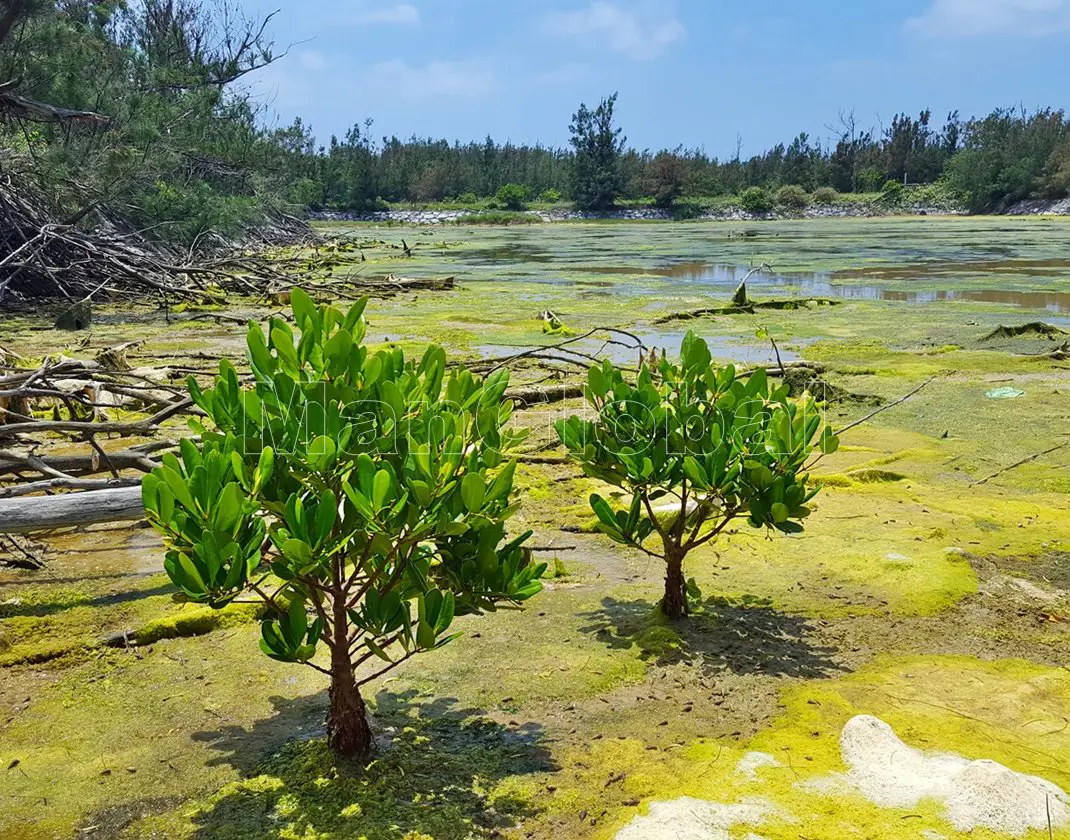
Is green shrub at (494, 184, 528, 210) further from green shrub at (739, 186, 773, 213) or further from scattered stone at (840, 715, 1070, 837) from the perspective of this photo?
scattered stone at (840, 715, 1070, 837)

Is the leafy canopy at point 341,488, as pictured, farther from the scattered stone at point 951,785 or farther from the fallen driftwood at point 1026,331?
the fallen driftwood at point 1026,331

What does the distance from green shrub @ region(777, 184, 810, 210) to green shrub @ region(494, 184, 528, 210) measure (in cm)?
1815

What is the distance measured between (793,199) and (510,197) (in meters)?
19.8

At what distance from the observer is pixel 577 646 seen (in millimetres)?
2805

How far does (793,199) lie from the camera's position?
59938mm

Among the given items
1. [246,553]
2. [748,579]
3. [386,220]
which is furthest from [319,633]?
[386,220]

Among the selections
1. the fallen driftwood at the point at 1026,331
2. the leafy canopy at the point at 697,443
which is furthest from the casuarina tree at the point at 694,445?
the fallen driftwood at the point at 1026,331

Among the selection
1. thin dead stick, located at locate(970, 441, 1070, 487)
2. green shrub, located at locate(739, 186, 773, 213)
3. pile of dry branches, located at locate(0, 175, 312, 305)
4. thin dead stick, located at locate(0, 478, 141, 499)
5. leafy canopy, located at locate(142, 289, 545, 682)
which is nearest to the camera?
leafy canopy, located at locate(142, 289, 545, 682)

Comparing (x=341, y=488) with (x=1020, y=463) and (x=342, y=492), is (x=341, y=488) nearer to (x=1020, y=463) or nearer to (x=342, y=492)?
(x=342, y=492)

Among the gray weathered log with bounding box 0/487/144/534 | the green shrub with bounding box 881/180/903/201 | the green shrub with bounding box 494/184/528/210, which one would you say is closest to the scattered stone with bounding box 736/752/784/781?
the gray weathered log with bounding box 0/487/144/534

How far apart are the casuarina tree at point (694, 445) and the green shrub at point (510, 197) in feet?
210

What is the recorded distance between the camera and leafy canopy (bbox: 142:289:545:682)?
1.73 meters

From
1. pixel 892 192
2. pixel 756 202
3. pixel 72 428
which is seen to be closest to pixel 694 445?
→ pixel 72 428

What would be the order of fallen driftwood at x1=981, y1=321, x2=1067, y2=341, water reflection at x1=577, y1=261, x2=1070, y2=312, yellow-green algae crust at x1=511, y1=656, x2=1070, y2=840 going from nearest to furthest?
yellow-green algae crust at x1=511, y1=656, x2=1070, y2=840, fallen driftwood at x1=981, y1=321, x2=1067, y2=341, water reflection at x1=577, y1=261, x2=1070, y2=312
